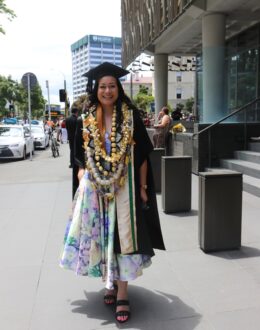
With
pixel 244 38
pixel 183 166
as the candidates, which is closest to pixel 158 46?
pixel 244 38

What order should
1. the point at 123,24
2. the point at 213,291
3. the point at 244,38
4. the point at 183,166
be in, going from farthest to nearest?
1. the point at 123,24
2. the point at 244,38
3. the point at 183,166
4. the point at 213,291

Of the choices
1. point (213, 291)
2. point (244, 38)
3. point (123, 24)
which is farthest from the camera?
point (123, 24)

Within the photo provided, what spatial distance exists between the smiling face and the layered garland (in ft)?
0.39

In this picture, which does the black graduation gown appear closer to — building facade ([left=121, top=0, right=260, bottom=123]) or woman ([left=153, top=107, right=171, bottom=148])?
woman ([left=153, top=107, right=171, bottom=148])

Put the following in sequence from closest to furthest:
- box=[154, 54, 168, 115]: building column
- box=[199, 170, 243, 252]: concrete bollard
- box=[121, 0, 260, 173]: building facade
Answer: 1. box=[199, 170, 243, 252]: concrete bollard
2. box=[121, 0, 260, 173]: building facade
3. box=[154, 54, 168, 115]: building column

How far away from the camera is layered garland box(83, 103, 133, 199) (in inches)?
123

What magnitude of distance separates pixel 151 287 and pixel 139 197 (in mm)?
1032

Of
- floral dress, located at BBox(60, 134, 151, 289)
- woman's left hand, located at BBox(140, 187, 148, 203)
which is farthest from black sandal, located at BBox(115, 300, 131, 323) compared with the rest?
woman's left hand, located at BBox(140, 187, 148, 203)

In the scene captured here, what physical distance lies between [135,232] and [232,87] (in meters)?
12.5

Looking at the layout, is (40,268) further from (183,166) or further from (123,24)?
(123,24)

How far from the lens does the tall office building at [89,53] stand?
11031 centimetres

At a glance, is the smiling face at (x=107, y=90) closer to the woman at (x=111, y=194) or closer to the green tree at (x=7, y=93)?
the woman at (x=111, y=194)

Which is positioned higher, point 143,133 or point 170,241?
point 143,133

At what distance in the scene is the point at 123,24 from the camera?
2791 cm
